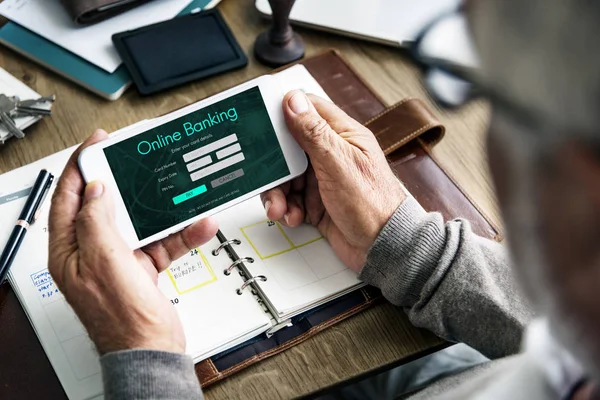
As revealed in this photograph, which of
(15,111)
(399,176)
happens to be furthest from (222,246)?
(15,111)

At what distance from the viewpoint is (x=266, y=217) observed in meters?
0.83

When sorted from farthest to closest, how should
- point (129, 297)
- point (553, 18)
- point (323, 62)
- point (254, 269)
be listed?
point (323, 62) → point (254, 269) → point (129, 297) → point (553, 18)

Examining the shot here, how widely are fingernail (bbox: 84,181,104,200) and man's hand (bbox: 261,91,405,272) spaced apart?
210 millimetres

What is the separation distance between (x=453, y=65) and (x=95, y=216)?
1.42 ft

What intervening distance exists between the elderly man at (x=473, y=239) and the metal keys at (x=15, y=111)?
0.22 meters

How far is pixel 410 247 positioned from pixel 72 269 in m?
0.38

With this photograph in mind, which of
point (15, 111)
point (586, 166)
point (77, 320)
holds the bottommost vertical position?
point (77, 320)

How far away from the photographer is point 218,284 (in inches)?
30.1

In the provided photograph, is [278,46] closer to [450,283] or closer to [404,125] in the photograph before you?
[404,125]

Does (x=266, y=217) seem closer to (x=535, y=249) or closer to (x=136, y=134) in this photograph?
(x=136, y=134)

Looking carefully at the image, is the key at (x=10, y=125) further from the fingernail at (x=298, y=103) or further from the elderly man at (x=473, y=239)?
the fingernail at (x=298, y=103)

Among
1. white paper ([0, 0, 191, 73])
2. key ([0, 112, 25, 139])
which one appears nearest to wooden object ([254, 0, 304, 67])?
white paper ([0, 0, 191, 73])

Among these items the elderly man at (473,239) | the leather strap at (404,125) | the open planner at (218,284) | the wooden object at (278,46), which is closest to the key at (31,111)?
the open planner at (218,284)

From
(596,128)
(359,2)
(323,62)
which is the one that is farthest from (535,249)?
(359,2)
